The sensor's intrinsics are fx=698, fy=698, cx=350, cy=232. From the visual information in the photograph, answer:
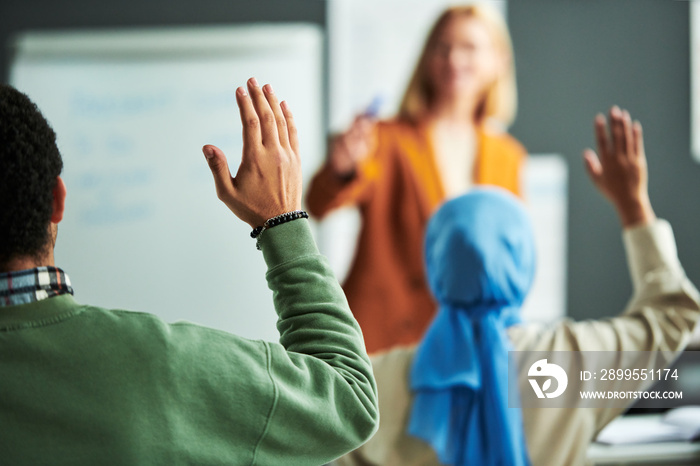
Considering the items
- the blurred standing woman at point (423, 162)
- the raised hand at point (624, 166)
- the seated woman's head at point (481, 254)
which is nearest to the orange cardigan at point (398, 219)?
the blurred standing woman at point (423, 162)

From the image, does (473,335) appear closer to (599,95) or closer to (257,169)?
(257,169)

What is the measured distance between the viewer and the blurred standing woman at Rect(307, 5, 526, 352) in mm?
2666

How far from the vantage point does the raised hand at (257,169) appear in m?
0.67

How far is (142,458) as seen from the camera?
577 millimetres

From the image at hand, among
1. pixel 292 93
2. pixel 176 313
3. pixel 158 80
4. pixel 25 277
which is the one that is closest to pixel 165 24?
pixel 158 80

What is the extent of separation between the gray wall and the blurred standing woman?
27 cm

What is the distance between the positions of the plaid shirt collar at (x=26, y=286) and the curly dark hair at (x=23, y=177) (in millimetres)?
20

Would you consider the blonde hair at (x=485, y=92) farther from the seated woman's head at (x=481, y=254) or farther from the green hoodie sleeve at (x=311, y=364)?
the green hoodie sleeve at (x=311, y=364)

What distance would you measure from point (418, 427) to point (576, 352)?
0.97 feet

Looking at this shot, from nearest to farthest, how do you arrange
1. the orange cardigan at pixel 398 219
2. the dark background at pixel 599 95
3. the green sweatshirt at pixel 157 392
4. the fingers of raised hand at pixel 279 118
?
the green sweatshirt at pixel 157 392
the fingers of raised hand at pixel 279 118
the orange cardigan at pixel 398 219
the dark background at pixel 599 95

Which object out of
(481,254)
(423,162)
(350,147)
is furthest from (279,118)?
(423,162)

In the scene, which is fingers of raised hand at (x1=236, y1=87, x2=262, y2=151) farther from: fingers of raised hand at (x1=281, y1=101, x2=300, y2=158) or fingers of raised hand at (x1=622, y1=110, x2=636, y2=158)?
fingers of raised hand at (x1=622, y1=110, x2=636, y2=158)

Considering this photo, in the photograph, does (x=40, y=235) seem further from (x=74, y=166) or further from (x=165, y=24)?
(x=165, y=24)

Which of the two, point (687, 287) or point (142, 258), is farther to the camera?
point (142, 258)
